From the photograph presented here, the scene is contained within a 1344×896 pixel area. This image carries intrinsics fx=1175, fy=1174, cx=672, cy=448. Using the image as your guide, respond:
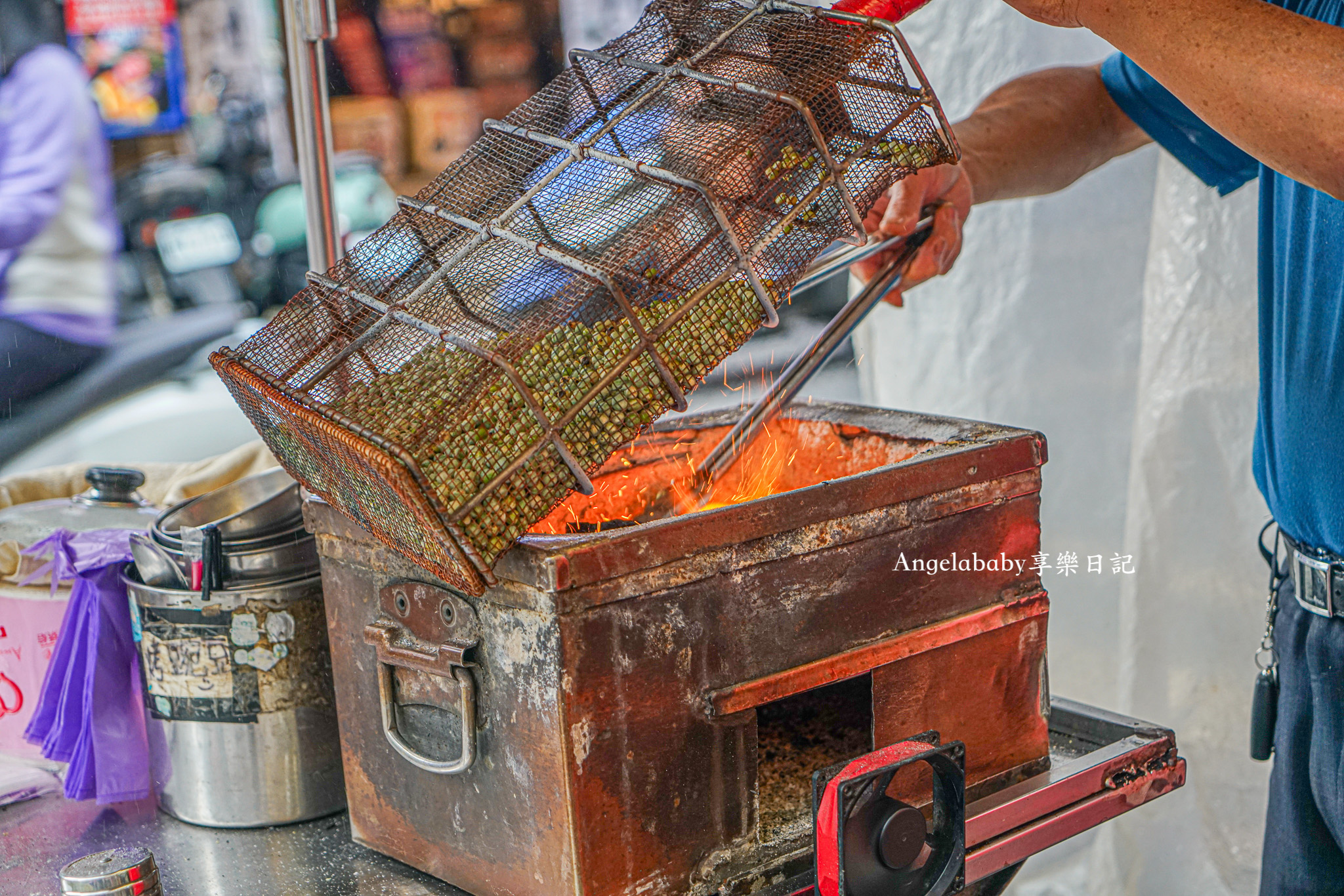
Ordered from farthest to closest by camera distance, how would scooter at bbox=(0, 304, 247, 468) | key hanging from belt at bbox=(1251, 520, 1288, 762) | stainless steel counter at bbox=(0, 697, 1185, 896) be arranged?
scooter at bbox=(0, 304, 247, 468) → key hanging from belt at bbox=(1251, 520, 1288, 762) → stainless steel counter at bbox=(0, 697, 1185, 896)

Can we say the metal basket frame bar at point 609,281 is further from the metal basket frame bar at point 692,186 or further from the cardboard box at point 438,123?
the cardboard box at point 438,123

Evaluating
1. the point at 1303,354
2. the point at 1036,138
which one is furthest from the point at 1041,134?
the point at 1303,354

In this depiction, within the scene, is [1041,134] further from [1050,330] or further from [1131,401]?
[1131,401]

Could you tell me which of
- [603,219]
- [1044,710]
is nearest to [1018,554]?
[1044,710]

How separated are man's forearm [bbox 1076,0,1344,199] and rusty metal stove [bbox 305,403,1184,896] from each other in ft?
1.24

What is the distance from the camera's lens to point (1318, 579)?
1.52m

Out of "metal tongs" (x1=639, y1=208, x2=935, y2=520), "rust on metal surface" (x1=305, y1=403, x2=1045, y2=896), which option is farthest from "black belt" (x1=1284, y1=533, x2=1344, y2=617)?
"metal tongs" (x1=639, y1=208, x2=935, y2=520)

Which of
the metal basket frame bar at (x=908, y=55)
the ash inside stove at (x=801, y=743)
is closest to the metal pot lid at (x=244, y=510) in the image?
the ash inside stove at (x=801, y=743)

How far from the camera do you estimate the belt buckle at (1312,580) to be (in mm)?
1499

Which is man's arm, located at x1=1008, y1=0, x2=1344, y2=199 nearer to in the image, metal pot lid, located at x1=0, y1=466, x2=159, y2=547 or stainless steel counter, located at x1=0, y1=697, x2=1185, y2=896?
stainless steel counter, located at x1=0, y1=697, x2=1185, y2=896

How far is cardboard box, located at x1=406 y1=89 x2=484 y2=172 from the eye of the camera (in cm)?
572

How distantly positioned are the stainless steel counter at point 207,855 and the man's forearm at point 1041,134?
4.06 ft

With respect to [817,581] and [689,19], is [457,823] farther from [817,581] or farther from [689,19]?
[689,19]

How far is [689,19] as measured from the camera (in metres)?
1.23
